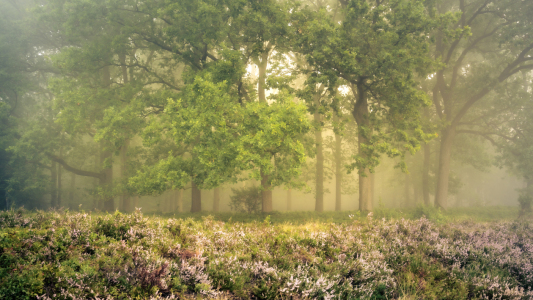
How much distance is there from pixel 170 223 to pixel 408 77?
45.9 feet

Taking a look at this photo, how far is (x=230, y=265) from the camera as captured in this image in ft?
14.9

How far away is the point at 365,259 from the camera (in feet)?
17.4

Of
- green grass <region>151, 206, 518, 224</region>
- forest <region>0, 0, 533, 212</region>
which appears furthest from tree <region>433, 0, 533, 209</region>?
green grass <region>151, 206, 518, 224</region>

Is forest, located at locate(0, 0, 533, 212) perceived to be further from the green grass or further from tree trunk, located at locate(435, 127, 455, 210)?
the green grass

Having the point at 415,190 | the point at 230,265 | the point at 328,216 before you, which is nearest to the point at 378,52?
the point at 328,216

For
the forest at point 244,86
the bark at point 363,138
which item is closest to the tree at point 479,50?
the forest at point 244,86

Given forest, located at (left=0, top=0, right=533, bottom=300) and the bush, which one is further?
the bush

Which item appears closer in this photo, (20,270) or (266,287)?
(20,270)

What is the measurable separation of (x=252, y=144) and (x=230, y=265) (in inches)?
358

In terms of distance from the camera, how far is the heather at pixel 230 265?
3467 millimetres

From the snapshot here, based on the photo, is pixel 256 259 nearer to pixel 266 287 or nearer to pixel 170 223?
pixel 266 287

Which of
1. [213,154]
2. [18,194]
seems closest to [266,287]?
[213,154]

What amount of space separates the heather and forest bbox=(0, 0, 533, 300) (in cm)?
3

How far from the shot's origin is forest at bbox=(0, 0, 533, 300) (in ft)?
13.9
